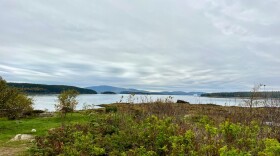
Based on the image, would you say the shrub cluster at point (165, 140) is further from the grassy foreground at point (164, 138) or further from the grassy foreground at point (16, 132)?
the grassy foreground at point (16, 132)

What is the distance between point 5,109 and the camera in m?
18.0

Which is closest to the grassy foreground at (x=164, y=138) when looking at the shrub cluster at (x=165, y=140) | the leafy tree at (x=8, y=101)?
the shrub cluster at (x=165, y=140)

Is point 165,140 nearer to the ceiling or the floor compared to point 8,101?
nearer to the floor

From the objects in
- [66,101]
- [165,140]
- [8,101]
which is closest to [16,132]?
[8,101]

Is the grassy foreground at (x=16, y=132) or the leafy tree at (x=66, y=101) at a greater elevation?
the leafy tree at (x=66, y=101)

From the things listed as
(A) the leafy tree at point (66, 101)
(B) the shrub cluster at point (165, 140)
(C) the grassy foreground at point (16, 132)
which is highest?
(A) the leafy tree at point (66, 101)

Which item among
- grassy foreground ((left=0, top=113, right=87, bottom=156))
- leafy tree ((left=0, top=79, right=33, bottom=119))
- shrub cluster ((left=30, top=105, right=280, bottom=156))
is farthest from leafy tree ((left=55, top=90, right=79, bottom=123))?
shrub cluster ((left=30, top=105, right=280, bottom=156))

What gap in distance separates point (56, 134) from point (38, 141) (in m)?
0.84

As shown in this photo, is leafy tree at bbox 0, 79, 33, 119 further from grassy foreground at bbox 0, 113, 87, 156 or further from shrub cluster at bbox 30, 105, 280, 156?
shrub cluster at bbox 30, 105, 280, 156

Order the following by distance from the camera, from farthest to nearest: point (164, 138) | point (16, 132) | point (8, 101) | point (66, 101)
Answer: point (66, 101)
point (8, 101)
point (16, 132)
point (164, 138)

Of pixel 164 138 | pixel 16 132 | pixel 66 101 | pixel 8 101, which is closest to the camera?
pixel 164 138

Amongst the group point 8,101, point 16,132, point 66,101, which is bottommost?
point 16,132

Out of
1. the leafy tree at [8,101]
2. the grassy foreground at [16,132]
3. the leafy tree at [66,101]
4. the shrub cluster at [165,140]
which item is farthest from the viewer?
the leafy tree at [66,101]

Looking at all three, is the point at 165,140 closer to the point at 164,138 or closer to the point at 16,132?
the point at 164,138
